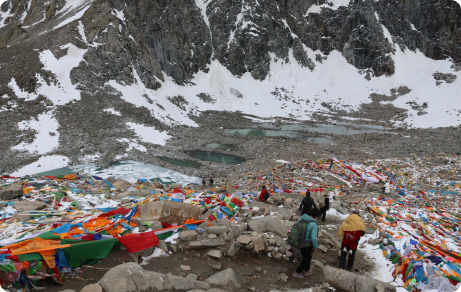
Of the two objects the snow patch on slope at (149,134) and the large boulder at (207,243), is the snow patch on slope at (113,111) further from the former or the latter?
the large boulder at (207,243)

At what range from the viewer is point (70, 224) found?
18.6ft

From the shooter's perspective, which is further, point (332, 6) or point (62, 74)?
point (332, 6)

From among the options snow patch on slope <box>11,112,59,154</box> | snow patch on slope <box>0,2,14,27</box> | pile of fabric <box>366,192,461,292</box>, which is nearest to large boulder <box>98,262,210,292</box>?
pile of fabric <box>366,192,461,292</box>

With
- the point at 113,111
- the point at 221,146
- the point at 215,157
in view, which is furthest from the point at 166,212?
the point at 113,111

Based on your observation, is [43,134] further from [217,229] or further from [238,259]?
[238,259]

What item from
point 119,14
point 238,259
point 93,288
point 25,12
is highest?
point 25,12

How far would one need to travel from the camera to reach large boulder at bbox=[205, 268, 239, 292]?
4629 mm

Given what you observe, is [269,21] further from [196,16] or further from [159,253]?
[159,253]

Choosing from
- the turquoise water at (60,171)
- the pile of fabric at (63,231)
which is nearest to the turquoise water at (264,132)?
the turquoise water at (60,171)

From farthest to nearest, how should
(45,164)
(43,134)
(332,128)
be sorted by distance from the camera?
(332,128) < (43,134) < (45,164)

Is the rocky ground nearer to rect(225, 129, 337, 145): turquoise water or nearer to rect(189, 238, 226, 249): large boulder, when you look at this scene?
rect(189, 238, 226, 249): large boulder

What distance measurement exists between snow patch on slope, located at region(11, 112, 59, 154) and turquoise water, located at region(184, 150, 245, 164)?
12.2 metres

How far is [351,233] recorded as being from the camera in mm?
5531

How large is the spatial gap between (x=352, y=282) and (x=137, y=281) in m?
3.81
